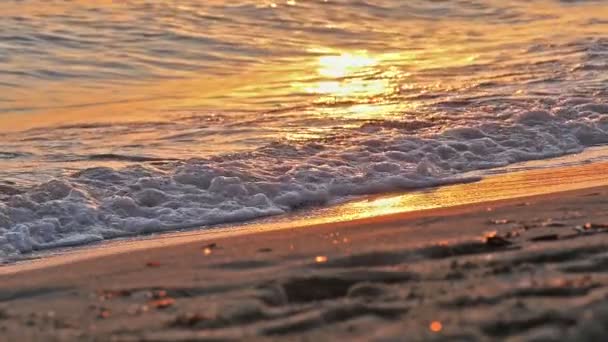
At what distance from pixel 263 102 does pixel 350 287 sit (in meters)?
6.67

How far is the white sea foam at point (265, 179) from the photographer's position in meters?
5.75

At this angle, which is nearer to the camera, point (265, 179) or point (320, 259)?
point (320, 259)

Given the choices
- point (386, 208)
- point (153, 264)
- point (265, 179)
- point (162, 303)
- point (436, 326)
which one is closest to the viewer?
point (436, 326)

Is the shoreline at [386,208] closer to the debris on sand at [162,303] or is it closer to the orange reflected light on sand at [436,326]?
the debris on sand at [162,303]

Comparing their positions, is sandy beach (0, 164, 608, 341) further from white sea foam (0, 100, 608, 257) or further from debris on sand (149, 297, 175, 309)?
white sea foam (0, 100, 608, 257)

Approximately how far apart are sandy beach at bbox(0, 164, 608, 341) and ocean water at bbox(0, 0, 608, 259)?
162 cm

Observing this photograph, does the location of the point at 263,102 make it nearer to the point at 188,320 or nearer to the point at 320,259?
the point at 320,259

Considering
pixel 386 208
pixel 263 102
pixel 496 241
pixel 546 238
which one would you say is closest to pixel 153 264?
pixel 496 241

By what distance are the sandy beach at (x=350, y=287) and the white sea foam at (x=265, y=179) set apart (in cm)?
125

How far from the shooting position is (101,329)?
123 inches

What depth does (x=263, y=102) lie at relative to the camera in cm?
997

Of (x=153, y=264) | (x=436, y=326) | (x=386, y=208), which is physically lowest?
(x=386, y=208)

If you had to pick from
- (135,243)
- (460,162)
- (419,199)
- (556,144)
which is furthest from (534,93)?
(135,243)

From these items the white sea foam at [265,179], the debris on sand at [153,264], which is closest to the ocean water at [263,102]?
the white sea foam at [265,179]
